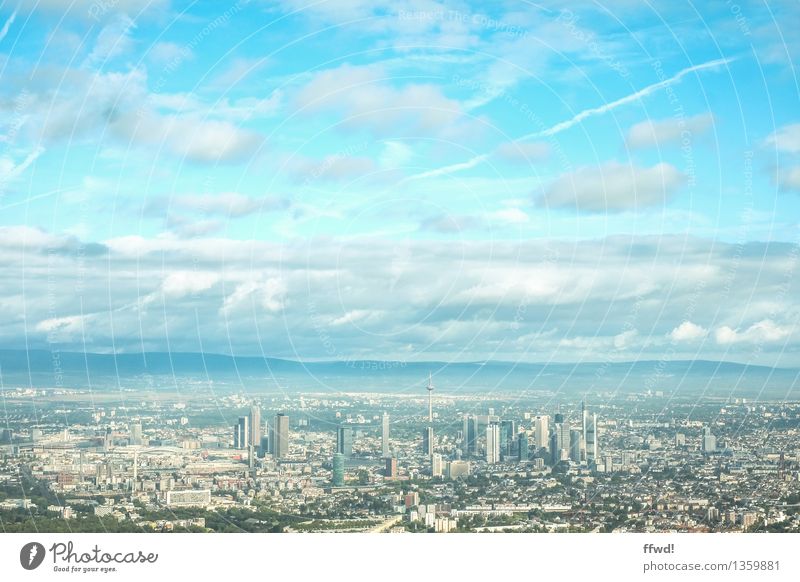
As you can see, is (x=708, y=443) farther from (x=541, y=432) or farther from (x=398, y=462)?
(x=398, y=462)

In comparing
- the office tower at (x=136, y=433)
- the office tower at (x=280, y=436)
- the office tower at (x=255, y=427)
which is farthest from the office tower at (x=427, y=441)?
the office tower at (x=136, y=433)

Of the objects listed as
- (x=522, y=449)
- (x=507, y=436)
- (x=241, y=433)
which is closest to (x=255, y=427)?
(x=241, y=433)

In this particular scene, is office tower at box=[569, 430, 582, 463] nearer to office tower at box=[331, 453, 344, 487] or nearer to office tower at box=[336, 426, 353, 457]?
office tower at box=[336, 426, 353, 457]

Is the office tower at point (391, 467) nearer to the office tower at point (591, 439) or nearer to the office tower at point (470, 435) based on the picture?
the office tower at point (470, 435)

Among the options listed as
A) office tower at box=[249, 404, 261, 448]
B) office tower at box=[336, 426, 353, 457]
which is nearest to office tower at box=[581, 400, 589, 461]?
office tower at box=[336, 426, 353, 457]
